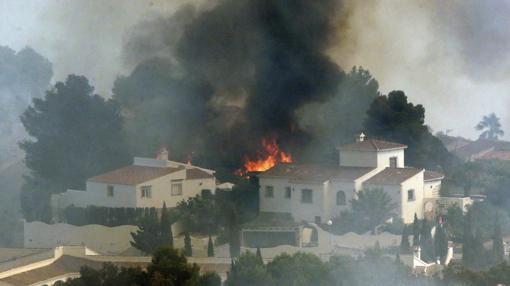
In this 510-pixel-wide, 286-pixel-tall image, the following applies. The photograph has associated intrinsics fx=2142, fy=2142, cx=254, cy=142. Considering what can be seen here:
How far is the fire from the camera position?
69938 mm

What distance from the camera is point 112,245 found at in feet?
207

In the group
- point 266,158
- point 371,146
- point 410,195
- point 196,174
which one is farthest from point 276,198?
point 266,158

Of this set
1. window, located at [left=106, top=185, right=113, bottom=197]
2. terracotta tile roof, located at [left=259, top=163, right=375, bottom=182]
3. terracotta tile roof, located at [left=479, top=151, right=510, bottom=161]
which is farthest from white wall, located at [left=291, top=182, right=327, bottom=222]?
terracotta tile roof, located at [left=479, top=151, right=510, bottom=161]

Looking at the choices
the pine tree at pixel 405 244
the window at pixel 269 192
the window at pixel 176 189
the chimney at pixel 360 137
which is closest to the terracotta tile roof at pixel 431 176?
the chimney at pixel 360 137

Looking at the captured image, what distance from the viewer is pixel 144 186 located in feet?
213

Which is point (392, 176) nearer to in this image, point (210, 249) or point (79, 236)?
point (210, 249)

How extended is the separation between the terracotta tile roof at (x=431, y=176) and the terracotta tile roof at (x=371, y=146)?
1173 mm

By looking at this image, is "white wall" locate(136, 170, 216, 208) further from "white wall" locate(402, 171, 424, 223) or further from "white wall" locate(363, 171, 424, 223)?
"white wall" locate(402, 171, 424, 223)

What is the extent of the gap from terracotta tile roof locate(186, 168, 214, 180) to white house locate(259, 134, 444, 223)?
5.64 ft

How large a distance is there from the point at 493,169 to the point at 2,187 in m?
19.1

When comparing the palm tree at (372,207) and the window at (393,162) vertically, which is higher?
the window at (393,162)

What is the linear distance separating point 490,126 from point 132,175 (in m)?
41.1

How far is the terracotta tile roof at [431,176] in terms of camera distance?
66500 mm

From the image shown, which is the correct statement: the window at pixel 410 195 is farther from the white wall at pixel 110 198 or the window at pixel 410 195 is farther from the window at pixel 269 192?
the white wall at pixel 110 198
